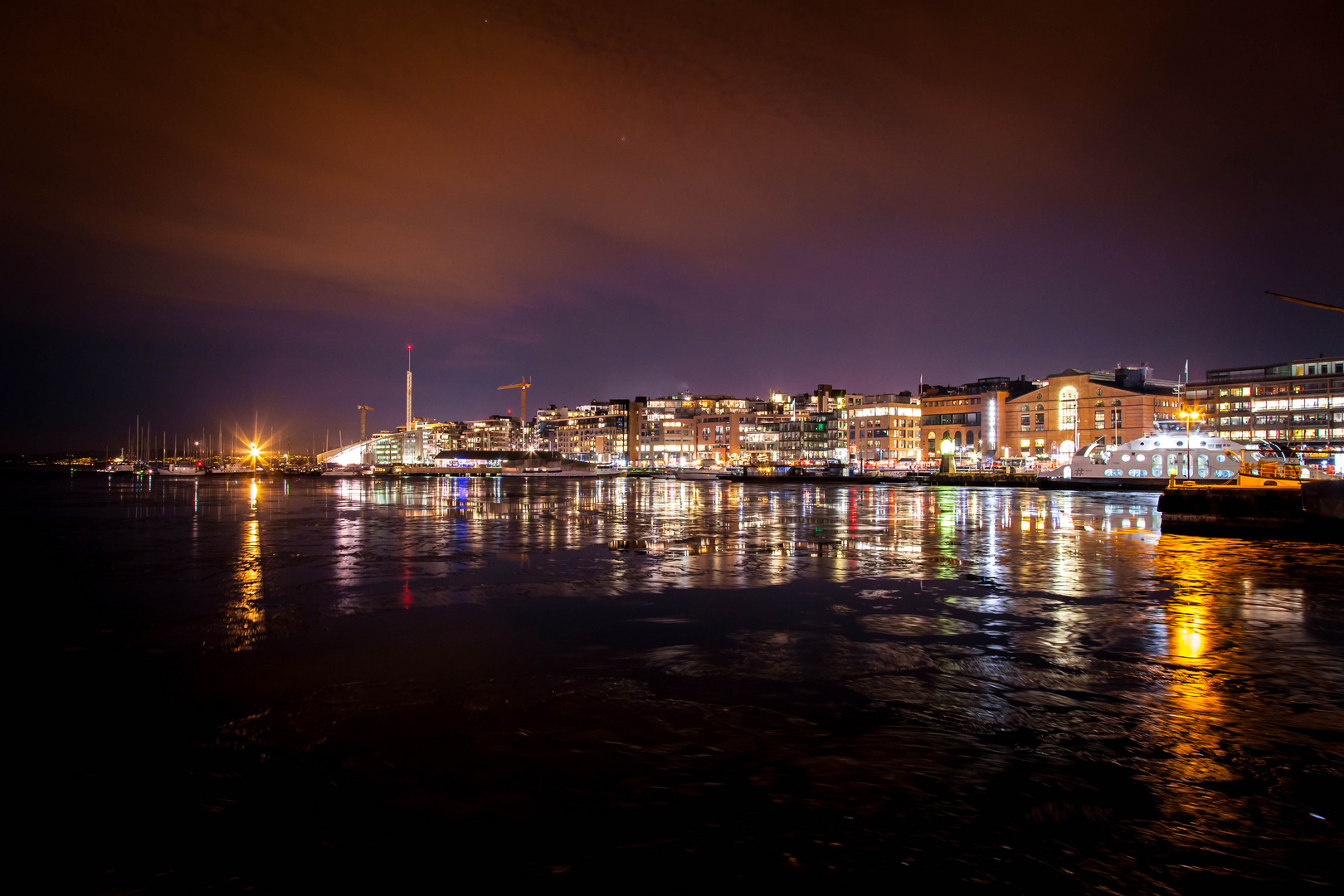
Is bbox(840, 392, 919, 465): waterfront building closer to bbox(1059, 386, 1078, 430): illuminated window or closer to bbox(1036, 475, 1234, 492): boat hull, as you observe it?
bbox(1059, 386, 1078, 430): illuminated window

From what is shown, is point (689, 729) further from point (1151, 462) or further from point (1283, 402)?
point (1283, 402)

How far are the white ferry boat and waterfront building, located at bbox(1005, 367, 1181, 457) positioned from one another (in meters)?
22.1

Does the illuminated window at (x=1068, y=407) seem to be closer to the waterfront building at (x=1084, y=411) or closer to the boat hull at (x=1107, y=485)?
the waterfront building at (x=1084, y=411)

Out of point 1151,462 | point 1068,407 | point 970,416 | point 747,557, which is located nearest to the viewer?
point 747,557

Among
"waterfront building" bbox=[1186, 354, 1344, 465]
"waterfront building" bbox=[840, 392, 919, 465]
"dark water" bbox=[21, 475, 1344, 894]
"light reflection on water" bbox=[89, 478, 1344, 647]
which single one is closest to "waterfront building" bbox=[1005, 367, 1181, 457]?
"waterfront building" bbox=[1186, 354, 1344, 465]

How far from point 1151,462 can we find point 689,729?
111m

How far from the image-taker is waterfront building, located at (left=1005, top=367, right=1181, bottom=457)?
129 metres

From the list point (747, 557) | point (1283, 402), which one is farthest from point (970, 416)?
point (747, 557)

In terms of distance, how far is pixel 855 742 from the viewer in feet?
23.8

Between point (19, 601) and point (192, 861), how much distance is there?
1429cm

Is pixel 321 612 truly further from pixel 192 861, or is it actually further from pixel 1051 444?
pixel 1051 444

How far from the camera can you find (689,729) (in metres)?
7.63

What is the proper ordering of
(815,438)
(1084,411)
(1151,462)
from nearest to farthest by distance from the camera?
(1151,462), (1084,411), (815,438)

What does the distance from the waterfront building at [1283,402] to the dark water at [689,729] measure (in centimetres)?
12932
